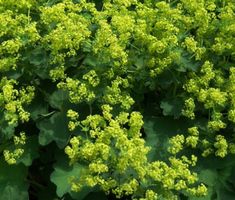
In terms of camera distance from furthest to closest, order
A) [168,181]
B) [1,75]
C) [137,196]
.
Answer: [1,75]
[137,196]
[168,181]

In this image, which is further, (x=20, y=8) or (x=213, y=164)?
(x=20, y=8)

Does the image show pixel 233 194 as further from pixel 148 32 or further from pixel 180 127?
pixel 148 32

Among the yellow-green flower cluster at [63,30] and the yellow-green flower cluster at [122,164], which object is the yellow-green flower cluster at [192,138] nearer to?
the yellow-green flower cluster at [122,164]

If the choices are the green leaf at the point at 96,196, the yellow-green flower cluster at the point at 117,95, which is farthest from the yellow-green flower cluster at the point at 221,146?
the green leaf at the point at 96,196

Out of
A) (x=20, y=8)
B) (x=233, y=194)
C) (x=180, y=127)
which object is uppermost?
(x=20, y=8)

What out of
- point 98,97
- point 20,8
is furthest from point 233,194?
point 20,8

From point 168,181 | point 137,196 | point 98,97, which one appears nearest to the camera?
point 168,181
